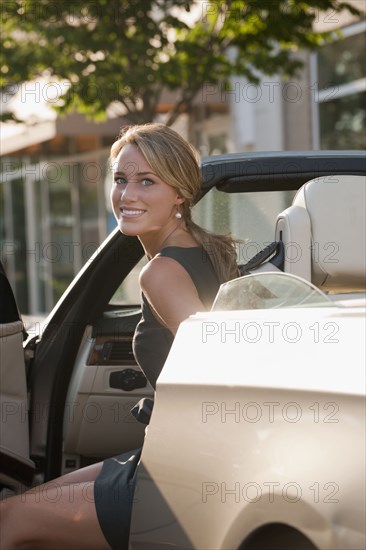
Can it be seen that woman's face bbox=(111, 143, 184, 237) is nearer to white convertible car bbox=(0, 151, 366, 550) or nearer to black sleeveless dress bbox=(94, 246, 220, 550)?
black sleeveless dress bbox=(94, 246, 220, 550)

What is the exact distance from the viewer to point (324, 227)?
3432 mm

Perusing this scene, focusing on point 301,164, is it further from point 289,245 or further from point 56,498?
point 56,498

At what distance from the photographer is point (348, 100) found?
1509 cm

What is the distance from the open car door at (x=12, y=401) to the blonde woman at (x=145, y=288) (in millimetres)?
626

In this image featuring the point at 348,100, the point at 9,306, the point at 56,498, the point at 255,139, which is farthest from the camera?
the point at 255,139

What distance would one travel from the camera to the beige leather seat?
3350mm

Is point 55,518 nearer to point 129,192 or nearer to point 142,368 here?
point 142,368

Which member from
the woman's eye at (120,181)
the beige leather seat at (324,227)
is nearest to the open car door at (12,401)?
the woman's eye at (120,181)

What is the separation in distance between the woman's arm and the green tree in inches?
324

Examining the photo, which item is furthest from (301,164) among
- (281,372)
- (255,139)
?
(255,139)

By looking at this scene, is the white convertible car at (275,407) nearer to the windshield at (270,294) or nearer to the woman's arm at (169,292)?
the windshield at (270,294)

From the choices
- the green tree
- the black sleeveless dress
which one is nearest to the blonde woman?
the black sleeveless dress

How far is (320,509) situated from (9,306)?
2055 millimetres

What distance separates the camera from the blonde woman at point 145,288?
2.83 m
